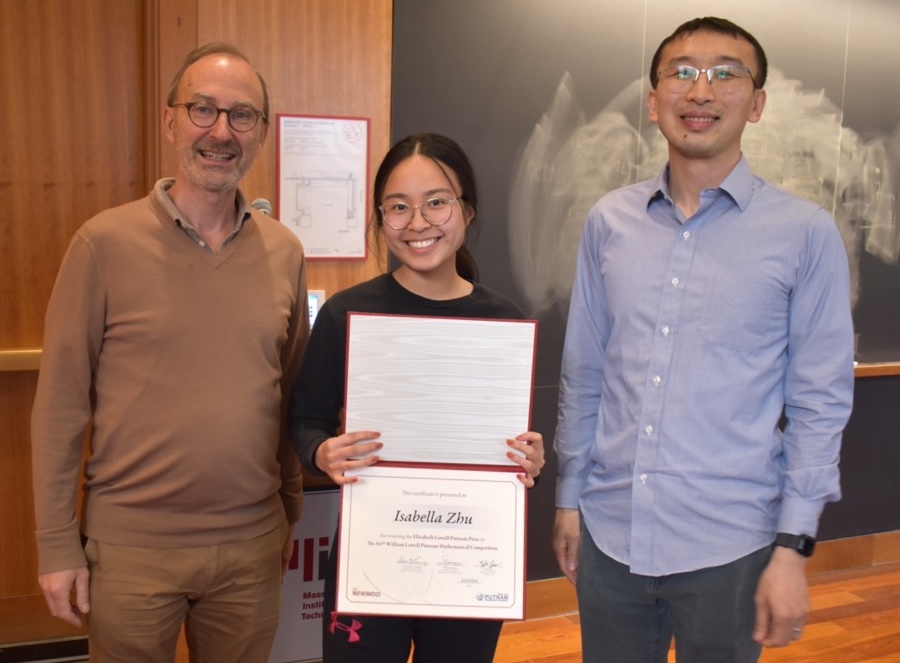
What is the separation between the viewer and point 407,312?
1.73 m

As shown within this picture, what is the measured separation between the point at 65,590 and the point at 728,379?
138 centimetres

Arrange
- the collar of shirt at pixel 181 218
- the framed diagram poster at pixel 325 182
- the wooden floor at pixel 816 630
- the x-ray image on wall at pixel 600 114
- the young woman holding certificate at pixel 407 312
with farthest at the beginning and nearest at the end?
1. the x-ray image on wall at pixel 600 114
2. the wooden floor at pixel 816 630
3. the framed diagram poster at pixel 325 182
4. the collar of shirt at pixel 181 218
5. the young woman holding certificate at pixel 407 312

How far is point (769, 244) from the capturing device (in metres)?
1.64

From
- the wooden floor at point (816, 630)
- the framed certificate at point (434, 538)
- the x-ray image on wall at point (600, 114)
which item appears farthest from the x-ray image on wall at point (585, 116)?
the framed certificate at point (434, 538)

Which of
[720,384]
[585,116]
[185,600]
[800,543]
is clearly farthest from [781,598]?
[585,116]

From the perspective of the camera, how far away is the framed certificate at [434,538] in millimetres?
1630

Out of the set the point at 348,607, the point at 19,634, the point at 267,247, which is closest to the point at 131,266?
the point at 267,247

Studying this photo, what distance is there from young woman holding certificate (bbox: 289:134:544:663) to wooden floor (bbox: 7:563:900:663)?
1.45m

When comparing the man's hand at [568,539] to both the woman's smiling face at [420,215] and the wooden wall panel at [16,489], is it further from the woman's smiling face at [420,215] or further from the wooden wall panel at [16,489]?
the wooden wall panel at [16,489]

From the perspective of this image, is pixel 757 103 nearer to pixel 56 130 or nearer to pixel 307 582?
pixel 307 582

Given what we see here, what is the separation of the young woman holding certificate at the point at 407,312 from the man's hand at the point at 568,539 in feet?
0.80

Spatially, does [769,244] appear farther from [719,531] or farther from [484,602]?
[484,602]

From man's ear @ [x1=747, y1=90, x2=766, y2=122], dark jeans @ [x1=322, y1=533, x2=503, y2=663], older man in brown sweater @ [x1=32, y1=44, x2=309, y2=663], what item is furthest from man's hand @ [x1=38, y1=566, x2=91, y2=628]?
man's ear @ [x1=747, y1=90, x2=766, y2=122]

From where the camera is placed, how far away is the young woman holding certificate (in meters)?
1.68
